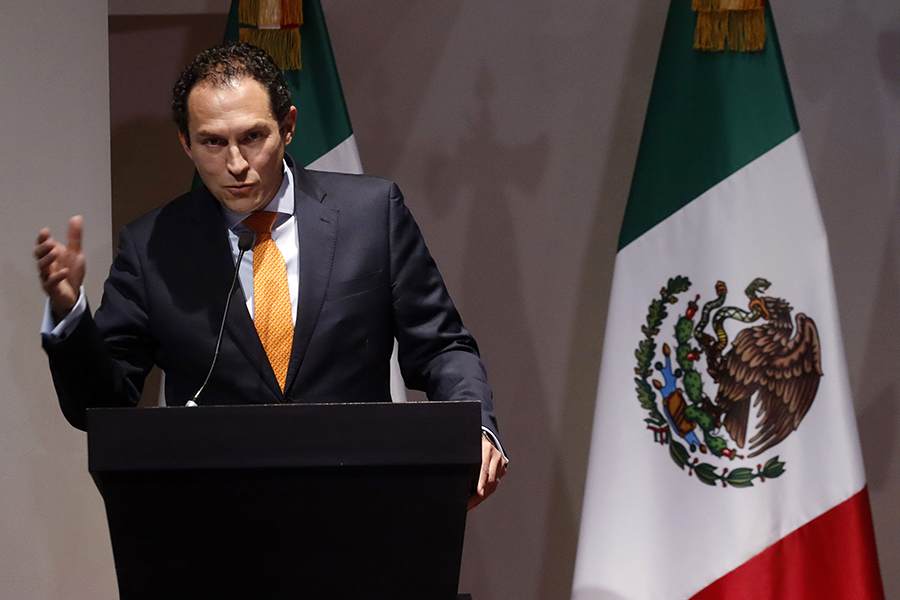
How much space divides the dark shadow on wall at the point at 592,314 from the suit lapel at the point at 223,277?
5.23 ft

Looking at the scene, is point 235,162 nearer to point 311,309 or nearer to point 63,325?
point 311,309

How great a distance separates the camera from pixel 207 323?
1.57 m

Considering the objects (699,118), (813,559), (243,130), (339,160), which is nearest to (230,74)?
(243,130)

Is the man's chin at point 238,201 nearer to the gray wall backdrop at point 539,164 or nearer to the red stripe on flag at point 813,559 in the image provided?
the gray wall backdrop at point 539,164

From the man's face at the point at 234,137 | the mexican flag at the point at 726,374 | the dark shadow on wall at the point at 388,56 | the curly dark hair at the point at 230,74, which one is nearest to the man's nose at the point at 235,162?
the man's face at the point at 234,137

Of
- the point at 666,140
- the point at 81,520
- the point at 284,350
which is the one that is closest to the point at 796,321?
the point at 666,140

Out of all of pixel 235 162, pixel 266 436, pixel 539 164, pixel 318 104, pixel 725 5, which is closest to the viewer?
pixel 266 436

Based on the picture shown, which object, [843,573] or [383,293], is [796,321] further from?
[383,293]

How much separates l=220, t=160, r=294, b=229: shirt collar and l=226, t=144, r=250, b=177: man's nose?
0.45 feet

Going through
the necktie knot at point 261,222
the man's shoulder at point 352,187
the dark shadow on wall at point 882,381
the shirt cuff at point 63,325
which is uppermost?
the man's shoulder at point 352,187

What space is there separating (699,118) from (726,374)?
70cm

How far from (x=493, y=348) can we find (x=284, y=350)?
1548 millimetres

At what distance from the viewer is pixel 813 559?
7.79 feet

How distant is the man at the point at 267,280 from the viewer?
1.52 meters
